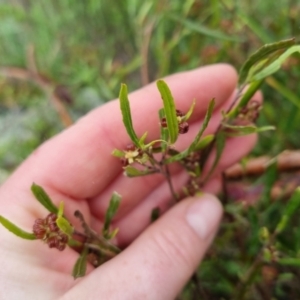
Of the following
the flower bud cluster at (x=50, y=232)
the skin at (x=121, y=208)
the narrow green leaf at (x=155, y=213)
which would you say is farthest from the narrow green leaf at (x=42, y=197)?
the narrow green leaf at (x=155, y=213)

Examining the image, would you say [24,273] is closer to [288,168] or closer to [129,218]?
[129,218]

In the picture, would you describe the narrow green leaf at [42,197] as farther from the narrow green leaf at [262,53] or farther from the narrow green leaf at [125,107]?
the narrow green leaf at [262,53]

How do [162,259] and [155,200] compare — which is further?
[155,200]

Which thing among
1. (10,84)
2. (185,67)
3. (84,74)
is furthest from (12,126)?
(185,67)

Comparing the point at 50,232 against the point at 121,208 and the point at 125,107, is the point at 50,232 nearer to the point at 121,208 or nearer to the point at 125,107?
the point at 125,107

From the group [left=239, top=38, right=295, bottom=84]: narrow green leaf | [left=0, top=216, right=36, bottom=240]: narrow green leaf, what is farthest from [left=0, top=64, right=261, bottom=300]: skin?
[left=239, top=38, right=295, bottom=84]: narrow green leaf

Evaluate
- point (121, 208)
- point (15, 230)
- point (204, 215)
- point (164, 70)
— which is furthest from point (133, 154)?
point (164, 70)

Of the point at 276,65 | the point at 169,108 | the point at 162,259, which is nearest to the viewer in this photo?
the point at 169,108
